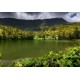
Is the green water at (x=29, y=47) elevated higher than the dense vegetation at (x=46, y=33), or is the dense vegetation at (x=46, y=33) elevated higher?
the dense vegetation at (x=46, y=33)

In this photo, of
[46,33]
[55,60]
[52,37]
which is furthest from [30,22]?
[55,60]

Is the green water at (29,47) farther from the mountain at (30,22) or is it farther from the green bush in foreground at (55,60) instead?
the mountain at (30,22)

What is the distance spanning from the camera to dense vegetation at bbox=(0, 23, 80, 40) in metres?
4.45

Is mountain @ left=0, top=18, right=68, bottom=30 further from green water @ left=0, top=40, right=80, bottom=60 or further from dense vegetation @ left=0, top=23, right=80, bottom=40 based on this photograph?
green water @ left=0, top=40, right=80, bottom=60

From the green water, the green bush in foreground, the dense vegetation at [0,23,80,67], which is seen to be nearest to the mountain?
the dense vegetation at [0,23,80,67]

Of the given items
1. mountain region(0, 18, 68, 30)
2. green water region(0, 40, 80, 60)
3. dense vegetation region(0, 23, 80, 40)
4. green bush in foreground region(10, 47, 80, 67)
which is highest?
mountain region(0, 18, 68, 30)

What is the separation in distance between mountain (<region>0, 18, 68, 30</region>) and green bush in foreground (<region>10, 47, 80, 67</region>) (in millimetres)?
454

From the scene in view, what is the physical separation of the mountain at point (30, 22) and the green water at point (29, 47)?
0.75 ft

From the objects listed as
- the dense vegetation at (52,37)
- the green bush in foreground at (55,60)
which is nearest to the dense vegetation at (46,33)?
the dense vegetation at (52,37)

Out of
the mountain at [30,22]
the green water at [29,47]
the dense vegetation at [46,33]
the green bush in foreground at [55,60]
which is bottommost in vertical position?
the green bush in foreground at [55,60]

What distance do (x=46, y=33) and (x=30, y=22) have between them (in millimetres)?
307

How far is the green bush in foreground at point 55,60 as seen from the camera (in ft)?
14.1

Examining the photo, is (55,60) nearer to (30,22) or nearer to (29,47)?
(29,47)
